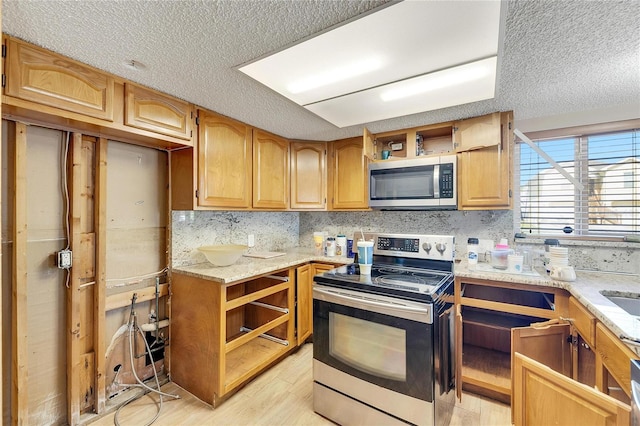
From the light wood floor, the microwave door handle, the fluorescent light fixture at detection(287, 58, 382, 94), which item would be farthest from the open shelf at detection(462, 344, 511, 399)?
the fluorescent light fixture at detection(287, 58, 382, 94)

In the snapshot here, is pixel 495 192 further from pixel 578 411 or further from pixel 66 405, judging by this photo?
pixel 66 405

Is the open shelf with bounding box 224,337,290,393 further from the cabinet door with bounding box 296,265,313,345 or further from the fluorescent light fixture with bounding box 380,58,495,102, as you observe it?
the fluorescent light fixture with bounding box 380,58,495,102

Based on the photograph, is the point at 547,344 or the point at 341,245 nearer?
the point at 547,344

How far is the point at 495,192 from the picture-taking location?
90.2 inches

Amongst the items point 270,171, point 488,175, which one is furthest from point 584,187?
point 270,171

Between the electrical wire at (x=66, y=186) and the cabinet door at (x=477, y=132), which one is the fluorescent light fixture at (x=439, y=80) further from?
the electrical wire at (x=66, y=186)

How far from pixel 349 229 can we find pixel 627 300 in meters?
2.18

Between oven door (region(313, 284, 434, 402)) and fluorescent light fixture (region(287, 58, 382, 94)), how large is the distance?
1.21 meters

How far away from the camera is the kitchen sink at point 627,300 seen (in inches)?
65.7

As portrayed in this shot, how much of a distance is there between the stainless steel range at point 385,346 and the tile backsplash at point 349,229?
2.44ft

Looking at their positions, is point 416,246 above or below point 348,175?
below

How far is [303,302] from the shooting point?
8.97 feet

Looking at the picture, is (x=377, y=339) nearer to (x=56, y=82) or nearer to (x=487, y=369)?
(x=487, y=369)

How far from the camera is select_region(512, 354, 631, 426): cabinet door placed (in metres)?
0.94
